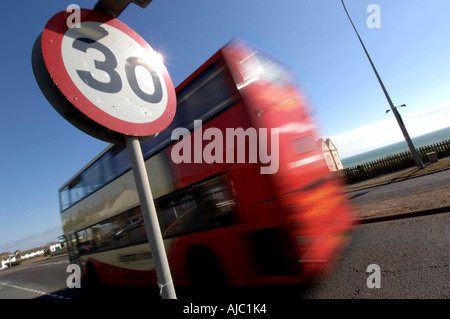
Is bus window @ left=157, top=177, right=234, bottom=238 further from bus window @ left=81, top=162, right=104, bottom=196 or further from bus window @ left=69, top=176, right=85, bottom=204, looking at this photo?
bus window @ left=69, top=176, right=85, bottom=204

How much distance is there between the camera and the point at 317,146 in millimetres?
4344

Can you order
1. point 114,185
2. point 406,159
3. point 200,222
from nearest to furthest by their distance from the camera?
point 200,222 → point 114,185 → point 406,159

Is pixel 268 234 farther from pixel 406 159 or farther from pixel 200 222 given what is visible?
pixel 406 159

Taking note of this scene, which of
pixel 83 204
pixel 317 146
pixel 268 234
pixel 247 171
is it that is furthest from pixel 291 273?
pixel 83 204

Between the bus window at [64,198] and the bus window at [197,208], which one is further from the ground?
the bus window at [64,198]

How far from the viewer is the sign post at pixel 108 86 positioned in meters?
0.99

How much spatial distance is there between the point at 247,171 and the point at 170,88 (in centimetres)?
213

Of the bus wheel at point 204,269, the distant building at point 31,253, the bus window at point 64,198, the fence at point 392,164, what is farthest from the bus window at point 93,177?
the distant building at point 31,253

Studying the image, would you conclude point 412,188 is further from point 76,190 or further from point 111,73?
point 76,190

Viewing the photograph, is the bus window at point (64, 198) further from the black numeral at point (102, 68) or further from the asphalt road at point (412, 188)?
the asphalt road at point (412, 188)

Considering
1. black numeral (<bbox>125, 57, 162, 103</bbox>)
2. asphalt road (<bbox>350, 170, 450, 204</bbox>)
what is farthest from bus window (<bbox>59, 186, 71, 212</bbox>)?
asphalt road (<bbox>350, 170, 450, 204</bbox>)

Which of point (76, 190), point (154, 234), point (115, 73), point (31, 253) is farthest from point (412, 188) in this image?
point (31, 253)

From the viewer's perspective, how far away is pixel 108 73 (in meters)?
1.18

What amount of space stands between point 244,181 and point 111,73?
8.44ft
